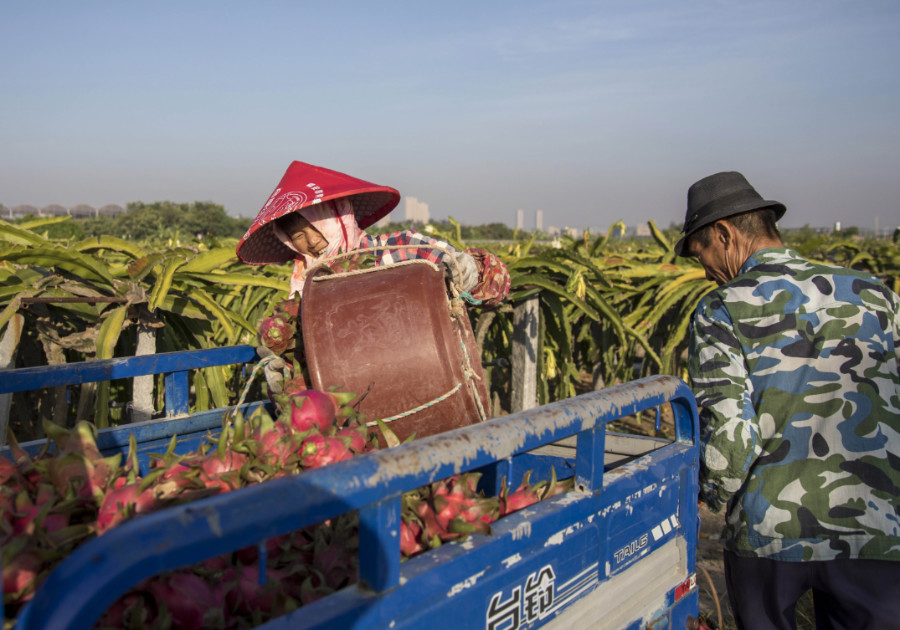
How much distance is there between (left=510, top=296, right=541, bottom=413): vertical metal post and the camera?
369 centimetres

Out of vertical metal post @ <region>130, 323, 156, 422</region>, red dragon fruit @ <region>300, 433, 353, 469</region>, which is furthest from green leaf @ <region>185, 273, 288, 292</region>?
red dragon fruit @ <region>300, 433, 353, 469</region>

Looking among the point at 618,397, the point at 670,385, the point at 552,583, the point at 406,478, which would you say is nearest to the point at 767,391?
the point at 670,385

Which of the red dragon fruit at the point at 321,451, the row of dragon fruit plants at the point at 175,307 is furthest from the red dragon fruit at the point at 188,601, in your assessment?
the row of dragon fruit plants at the point at 175,307

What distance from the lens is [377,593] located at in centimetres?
92

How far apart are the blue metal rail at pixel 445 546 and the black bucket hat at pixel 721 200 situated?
50 centimetres

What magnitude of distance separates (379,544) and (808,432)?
1209 mm

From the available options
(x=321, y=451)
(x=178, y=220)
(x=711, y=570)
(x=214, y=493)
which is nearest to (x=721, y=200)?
(x=321, y=451)

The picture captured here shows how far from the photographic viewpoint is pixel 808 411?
5.24 feet

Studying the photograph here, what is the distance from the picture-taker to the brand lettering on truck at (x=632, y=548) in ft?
4.85

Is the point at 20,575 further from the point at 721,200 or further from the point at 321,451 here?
the point at 721,200

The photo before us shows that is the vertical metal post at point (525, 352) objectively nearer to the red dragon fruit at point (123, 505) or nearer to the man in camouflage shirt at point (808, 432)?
the man in camouflage shirt at point (808, 432)

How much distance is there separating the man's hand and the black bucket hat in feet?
2.11

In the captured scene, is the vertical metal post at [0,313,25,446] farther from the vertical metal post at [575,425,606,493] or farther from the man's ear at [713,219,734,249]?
the man's ear at [713,219,734,249]

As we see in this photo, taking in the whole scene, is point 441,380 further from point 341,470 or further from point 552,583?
point 341,470
